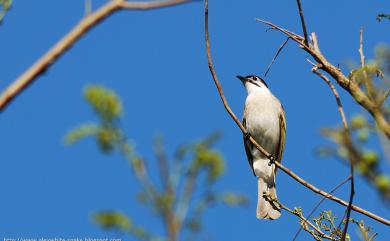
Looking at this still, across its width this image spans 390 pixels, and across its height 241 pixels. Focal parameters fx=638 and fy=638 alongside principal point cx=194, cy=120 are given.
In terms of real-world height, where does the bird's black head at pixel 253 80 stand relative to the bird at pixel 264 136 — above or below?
above

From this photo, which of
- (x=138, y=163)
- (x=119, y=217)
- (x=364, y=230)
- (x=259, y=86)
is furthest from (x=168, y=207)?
(x=259, y=86)

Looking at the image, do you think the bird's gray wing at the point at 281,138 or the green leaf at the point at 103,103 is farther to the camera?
the bird's gray wing at the point at 281,138

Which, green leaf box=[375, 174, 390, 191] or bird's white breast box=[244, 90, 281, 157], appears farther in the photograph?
bird's white breast box=[244, 90, 281, 157]

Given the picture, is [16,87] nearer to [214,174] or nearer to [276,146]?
[214,174]

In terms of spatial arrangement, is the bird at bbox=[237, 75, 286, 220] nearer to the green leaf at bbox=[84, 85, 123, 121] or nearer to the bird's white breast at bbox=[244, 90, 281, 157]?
the bird's white breast at bbox=[244, 90, 281, 157]

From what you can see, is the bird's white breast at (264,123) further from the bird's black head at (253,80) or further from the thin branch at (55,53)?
the thin branch at (55,53)

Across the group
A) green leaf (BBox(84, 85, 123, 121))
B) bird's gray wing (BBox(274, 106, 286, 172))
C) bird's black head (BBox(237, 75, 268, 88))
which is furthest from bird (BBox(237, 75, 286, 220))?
green leaf (BBox(84, 85, 123, 121))

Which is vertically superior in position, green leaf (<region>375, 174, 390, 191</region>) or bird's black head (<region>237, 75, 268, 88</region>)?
bird's black head (<region>237, 75, 268, 88</region>)

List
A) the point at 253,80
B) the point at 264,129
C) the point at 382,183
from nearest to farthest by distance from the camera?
1. the point at 382,183
2. the point at 264,129
3. the point at 253,80

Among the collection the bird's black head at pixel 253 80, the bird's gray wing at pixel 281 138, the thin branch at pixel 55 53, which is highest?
the bird's black head at pixel 253 80

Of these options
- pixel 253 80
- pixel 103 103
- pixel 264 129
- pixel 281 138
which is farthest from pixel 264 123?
pixel 103 103

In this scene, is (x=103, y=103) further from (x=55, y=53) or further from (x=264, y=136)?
(x=264, y=136)

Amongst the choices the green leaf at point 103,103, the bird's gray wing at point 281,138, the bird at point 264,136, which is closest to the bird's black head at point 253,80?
the bird at point 264,136

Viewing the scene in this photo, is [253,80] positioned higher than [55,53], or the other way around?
[253,80]
